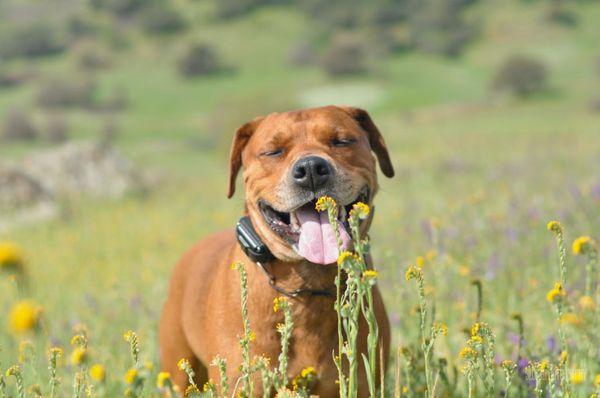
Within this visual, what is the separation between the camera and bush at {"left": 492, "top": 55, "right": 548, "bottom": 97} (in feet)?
132

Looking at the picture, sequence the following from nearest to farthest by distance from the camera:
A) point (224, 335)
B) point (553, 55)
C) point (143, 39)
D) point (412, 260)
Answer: point (224, 335), point (412, 260), point (553, 55), point (143, 39)

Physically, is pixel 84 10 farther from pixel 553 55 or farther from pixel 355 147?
pixel 355 147

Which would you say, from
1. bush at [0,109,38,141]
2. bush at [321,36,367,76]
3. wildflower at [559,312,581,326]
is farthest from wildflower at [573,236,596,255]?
bush at [321,36,367,76]

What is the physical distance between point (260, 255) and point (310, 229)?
264 mm

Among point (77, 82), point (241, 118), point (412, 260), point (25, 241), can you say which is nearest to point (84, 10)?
point (77, 82)

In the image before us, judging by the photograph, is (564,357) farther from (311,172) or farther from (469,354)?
(311,172)

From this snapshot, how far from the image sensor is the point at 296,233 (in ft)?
9.35

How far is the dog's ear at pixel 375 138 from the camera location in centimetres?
338

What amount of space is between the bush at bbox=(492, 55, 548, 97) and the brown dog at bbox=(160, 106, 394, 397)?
38672 mm

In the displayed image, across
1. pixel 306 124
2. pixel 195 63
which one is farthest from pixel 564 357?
pixel 195 63

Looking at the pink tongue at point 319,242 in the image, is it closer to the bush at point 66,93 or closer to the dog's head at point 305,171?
the dog's head at point 305,171

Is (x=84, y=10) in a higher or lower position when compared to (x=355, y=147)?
higher

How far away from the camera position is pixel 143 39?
73062 mm

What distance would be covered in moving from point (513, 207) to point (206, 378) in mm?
3962
